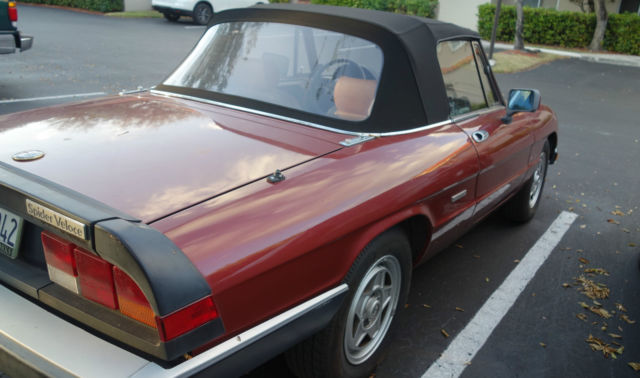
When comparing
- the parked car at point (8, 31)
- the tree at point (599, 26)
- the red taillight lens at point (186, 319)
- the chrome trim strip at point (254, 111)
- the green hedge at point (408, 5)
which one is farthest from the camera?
the green hedge at point (408, 5)

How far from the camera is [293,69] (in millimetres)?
3068

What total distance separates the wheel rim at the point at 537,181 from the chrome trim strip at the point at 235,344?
121 inches

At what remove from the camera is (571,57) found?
17250 mm

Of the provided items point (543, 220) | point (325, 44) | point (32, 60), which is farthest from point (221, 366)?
point (32, 60)

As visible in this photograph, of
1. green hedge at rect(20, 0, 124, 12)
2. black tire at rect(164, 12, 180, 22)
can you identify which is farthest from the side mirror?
green hedge at rect(20, 0, 124, 12)

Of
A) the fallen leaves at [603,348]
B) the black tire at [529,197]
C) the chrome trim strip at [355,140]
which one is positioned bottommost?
the fallen leaves at [603,348]

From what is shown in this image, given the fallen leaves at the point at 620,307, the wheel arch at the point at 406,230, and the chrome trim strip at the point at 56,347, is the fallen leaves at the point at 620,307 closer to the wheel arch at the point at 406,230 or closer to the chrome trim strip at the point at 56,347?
the wheel arch at the point at 406,230

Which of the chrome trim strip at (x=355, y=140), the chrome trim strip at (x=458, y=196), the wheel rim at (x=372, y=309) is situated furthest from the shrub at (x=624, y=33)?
the wheel rim at (x=372, y=309)

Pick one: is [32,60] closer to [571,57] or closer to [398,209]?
[398,209]

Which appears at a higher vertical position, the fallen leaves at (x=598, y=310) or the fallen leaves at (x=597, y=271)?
the fallen leaves at (x=598, y=310)

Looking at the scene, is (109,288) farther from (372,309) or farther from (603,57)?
(603,57)

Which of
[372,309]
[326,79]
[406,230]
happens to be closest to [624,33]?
[326,79]

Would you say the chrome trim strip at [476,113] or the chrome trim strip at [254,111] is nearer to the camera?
the chrome trim strip at [254,111]

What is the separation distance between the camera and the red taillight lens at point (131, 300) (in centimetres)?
164
